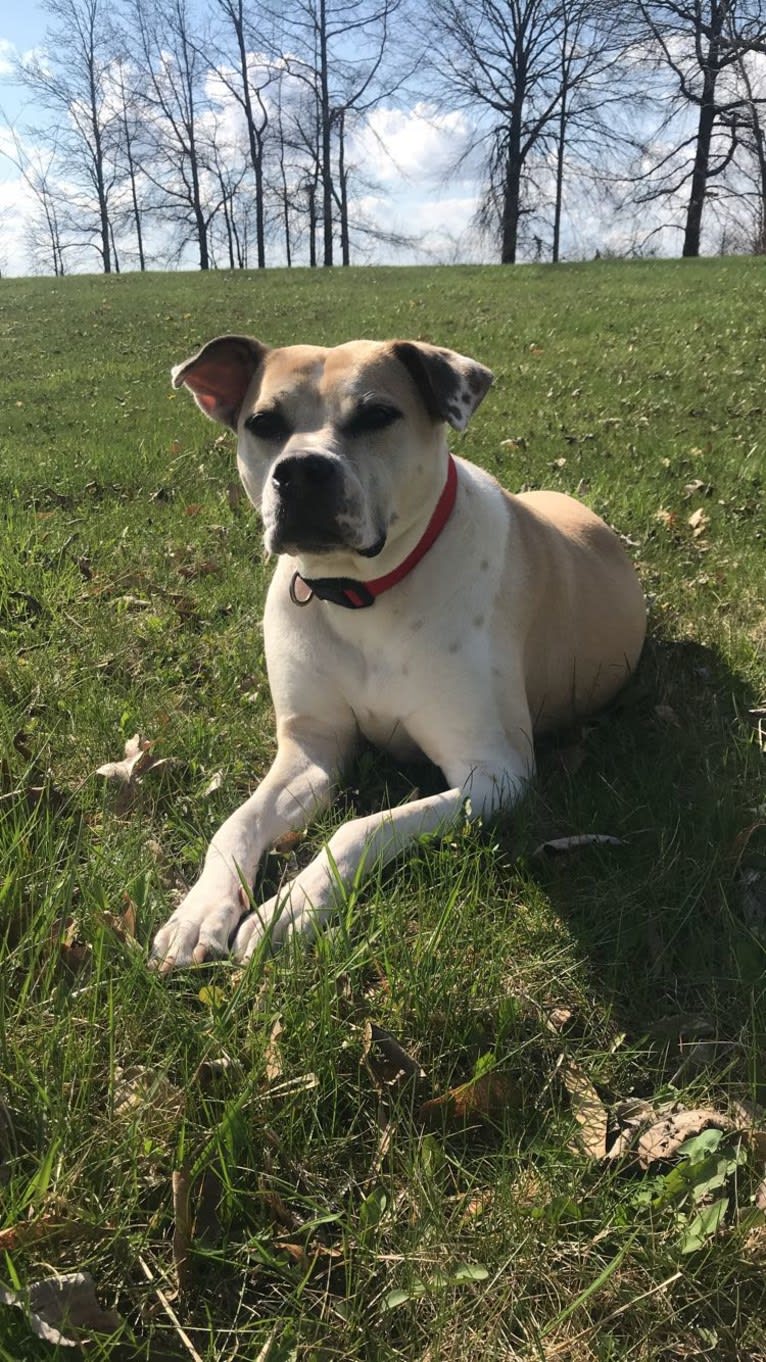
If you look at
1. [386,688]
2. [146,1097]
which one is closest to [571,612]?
[386,688]

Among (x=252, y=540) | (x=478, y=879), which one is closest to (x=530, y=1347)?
(x=478, y=879)

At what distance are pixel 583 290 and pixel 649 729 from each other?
16.3 metres

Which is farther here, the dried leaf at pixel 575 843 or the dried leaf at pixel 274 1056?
the dried leaf at pixel 575 843

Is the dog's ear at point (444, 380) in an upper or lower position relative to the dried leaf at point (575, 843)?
upper

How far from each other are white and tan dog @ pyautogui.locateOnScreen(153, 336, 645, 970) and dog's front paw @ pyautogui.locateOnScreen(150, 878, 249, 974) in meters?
0.03

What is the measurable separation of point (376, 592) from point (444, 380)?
28.1 inches

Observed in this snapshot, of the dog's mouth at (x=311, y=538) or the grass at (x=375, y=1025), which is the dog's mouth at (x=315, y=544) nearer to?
the dog's mouth at (x=311, y=538)

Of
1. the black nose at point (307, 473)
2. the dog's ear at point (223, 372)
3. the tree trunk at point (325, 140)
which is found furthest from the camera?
the tree trunk at point (325, 140)

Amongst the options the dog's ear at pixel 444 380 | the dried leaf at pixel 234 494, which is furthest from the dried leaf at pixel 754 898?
the dried leaf at pixel 234 494

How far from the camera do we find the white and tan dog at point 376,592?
2.72 m

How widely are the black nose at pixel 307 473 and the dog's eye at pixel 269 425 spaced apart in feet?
1.11

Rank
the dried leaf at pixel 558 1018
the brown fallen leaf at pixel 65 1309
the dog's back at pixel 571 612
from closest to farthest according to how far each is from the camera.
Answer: the brown fallen leaf at pixel 65 1309, the dried leaf at pixel 558 1018, the dog's back at pixel 571 612

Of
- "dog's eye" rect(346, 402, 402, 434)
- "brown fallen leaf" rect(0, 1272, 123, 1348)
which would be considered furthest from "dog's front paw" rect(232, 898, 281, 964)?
"dog's eye" rect(346, 402, 402, 434)

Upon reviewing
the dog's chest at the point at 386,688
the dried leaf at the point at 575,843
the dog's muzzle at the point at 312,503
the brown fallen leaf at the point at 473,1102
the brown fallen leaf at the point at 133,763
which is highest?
the dog's muzzle at the point at 312,503
